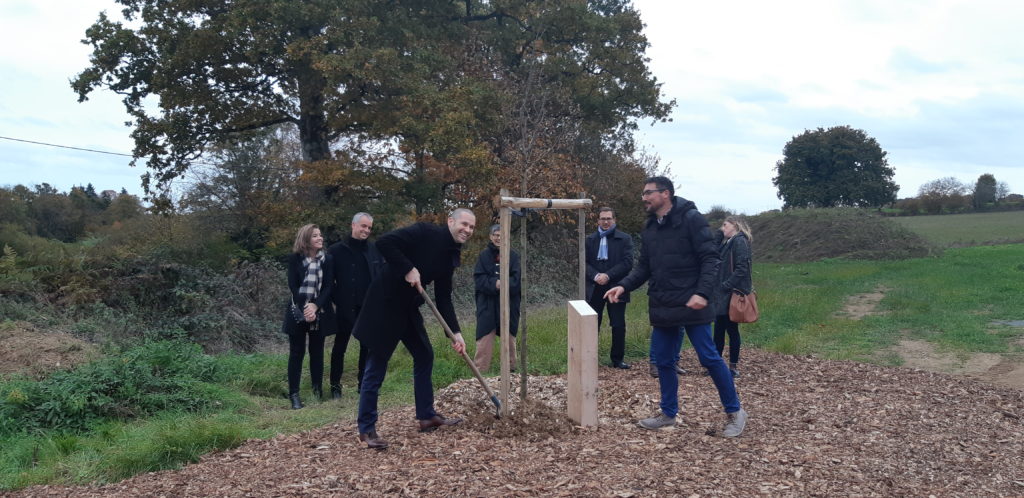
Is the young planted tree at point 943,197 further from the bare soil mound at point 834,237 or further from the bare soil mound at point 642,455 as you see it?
the bare soil mound at point 642,455

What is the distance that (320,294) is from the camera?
23.5 feet

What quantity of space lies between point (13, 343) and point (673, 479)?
836cm

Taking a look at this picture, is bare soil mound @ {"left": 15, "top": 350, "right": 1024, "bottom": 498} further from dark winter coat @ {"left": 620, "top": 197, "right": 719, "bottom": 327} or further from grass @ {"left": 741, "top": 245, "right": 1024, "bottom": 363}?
grass @ {"left": 741, "top": 245, "right": 1024, "bottom": 363}

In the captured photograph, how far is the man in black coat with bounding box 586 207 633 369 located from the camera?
8.41 m

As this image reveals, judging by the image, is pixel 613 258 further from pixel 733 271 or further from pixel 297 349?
pixel 297 349

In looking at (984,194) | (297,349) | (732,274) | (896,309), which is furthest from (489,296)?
(984,194)

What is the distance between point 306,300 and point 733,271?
4.38 m

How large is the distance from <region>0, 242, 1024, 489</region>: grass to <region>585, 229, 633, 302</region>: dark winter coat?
1.04 metres

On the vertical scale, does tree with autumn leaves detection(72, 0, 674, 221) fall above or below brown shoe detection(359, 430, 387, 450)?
above

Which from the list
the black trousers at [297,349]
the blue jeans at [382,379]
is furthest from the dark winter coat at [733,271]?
the black trousers at [297,349]

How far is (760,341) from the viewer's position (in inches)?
437

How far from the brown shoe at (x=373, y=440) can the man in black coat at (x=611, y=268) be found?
3.77 metres

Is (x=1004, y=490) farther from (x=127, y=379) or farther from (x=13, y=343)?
(x=13, y=343)

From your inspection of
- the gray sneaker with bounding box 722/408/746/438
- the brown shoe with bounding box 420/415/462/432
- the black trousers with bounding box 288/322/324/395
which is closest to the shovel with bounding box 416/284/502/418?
the brown shoe with bounding box 420/415/462/432
